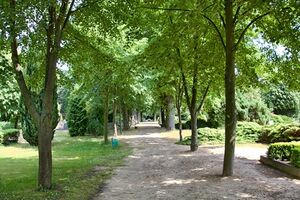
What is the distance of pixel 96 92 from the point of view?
28500 mm

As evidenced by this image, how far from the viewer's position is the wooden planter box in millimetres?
11422

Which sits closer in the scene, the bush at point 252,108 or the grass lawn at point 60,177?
the grass lawn at point 60,177

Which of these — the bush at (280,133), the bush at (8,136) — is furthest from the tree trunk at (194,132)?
the bush at (8,136)

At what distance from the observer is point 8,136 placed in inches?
1110

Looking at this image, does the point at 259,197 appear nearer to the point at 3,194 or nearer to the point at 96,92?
the point at 3,194

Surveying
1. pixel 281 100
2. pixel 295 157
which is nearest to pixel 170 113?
pixel 281 100

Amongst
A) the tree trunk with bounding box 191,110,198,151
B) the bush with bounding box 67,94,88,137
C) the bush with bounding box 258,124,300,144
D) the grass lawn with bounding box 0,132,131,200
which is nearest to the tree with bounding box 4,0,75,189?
the grass lawn with bounding box 0,132,131,200

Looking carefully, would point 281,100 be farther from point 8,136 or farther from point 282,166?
point 282,166

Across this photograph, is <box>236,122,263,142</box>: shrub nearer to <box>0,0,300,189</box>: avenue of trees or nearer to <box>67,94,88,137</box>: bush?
<box>0,0,300,189</box>: avenue of trees

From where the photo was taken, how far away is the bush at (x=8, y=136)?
1065 inches

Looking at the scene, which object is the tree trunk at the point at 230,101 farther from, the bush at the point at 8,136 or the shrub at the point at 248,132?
the bush at the point at 8,136

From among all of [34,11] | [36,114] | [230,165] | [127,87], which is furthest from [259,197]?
[127,87]

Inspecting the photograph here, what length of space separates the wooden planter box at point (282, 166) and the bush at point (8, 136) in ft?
61.2

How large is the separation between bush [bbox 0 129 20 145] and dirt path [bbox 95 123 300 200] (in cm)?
1463
